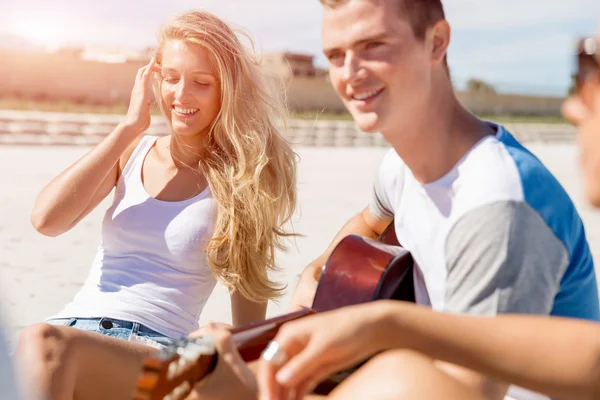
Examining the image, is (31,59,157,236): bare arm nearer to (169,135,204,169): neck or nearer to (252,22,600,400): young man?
(169,135,204,169): neck

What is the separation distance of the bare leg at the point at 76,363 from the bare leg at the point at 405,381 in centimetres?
104

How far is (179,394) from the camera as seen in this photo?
1.30 meters

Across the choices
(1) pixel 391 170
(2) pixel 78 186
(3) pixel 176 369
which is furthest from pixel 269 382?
(2) pixel 78 186

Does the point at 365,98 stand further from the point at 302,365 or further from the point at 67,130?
the point at 67,130

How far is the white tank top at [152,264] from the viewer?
8.91ft

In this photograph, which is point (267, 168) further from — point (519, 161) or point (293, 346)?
point (293, 346)

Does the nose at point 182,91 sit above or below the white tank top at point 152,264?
above

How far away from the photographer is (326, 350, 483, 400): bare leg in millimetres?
1300

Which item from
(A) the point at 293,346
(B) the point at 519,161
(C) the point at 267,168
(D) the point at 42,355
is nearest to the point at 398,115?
(B) the point at 519,161

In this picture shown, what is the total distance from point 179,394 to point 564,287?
0.91 m

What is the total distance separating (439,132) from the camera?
1.76 m

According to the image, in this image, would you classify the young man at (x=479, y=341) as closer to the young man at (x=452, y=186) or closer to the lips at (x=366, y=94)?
the young man at (x=452, y=186)

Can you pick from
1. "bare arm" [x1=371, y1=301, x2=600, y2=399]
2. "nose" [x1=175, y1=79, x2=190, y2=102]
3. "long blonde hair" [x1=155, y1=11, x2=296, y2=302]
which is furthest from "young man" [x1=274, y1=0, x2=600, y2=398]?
"nose" [x1=175, y1=79, x2=190, y2=102]

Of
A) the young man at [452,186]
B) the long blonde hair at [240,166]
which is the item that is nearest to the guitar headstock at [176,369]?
the young man at [452,186]
